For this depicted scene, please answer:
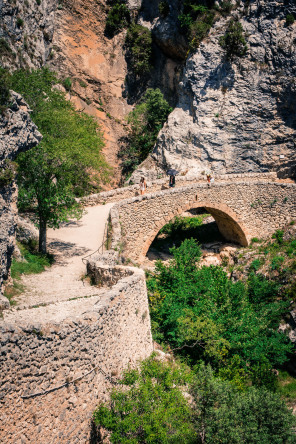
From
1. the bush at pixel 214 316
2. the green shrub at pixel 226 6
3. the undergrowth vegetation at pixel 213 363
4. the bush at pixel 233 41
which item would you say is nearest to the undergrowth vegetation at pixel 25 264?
the undergrowth vegetation at pixel 213 363

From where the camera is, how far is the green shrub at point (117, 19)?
3303 cm

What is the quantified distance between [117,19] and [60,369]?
110 feet

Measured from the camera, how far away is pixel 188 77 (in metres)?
27.2

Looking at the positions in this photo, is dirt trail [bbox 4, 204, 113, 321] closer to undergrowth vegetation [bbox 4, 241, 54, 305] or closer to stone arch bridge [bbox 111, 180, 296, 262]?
Result: undergrowth vegetation [bbox 4, 241, 54, 305]

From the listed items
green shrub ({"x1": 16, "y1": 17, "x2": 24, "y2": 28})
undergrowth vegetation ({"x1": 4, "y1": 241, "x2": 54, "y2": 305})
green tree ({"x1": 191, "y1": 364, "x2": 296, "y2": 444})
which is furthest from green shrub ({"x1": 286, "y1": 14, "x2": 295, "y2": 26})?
green tree ({"x1": 191, "y1": 364, "x2": 296, "y2": 444})

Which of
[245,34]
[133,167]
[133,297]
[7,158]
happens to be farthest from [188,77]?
[133,297]

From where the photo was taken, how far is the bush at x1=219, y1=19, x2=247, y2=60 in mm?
25969

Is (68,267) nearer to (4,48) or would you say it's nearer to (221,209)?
(221,209)

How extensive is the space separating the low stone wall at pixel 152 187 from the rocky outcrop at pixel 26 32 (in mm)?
A: 11654

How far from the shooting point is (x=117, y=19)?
108 feet

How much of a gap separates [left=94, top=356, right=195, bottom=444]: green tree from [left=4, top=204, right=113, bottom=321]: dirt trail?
9.03 ft

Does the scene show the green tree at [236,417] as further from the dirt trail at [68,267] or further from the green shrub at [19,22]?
the green shrub at [19,22]

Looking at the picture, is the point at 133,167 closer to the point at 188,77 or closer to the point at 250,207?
the point at 188,77

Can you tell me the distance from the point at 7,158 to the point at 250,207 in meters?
14.8
